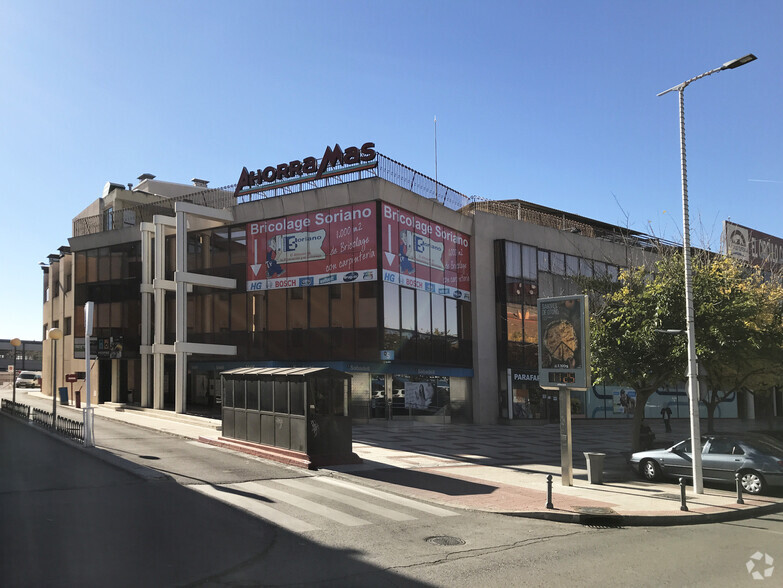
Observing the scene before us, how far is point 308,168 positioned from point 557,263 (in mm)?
18537

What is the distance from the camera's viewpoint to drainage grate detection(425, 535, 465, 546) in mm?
10789

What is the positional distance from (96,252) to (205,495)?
35786 mm

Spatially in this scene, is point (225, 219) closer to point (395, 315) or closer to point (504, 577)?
point (395, 315)

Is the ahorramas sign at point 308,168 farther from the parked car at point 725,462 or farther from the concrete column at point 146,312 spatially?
the parked car at point 725,462

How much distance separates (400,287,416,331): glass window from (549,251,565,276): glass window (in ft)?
42.2

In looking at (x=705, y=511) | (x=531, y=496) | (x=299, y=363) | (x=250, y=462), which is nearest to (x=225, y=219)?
(x=299, y=363)

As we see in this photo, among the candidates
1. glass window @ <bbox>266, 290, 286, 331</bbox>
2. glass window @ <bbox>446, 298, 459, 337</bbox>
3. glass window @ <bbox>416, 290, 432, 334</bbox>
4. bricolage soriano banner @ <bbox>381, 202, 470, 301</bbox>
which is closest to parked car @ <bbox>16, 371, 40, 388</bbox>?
glass window @ <bbox>266, 290, 286, 331</bbox>

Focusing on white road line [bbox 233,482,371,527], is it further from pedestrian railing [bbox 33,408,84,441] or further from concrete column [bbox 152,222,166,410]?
concrete column [bbox 152,222,166,410]

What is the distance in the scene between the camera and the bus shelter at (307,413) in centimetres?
1909

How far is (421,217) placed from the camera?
36.7m

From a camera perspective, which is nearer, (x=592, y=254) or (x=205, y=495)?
(x=205, y=495)

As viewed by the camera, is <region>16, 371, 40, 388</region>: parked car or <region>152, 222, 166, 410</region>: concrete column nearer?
<region>152, 222, 166, 410</region>: concrete column

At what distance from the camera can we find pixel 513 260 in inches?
1630

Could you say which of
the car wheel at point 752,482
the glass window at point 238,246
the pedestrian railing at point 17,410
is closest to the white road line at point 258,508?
the car wheel at point 752,482
